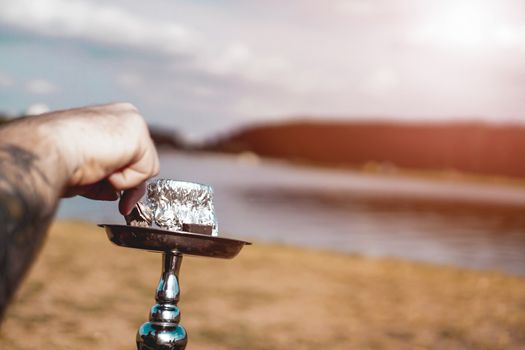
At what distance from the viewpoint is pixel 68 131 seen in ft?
4.05

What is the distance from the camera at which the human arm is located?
3.20 feet

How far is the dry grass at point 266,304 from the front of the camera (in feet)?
32.0

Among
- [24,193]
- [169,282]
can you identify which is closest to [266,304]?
[169,282]

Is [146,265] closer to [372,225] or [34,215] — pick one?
[34,215]

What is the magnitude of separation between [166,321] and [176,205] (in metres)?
0.49

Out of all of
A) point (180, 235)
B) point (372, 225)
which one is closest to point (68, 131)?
point (180, 235)

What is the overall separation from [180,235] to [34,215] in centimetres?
118

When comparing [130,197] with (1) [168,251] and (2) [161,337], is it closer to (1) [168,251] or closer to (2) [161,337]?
(1) [168,251]

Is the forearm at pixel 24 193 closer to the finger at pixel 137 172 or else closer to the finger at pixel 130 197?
the finger at pixel 137 172

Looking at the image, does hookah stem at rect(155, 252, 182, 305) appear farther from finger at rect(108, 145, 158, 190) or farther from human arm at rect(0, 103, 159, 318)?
finger at rect(108, 145, 158, 190)

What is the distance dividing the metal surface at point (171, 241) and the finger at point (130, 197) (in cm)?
39

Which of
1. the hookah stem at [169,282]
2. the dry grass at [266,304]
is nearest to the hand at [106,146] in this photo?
the hookah stem at [169,282]

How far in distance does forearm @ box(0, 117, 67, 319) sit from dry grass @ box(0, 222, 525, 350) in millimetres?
8003

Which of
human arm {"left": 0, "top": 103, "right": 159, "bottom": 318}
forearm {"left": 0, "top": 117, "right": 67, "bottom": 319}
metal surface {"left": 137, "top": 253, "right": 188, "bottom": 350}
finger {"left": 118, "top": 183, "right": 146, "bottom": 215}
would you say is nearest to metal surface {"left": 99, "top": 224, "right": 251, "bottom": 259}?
metal surface {"left": 137, "top": 253, "right": 188, "bottom": 350}
